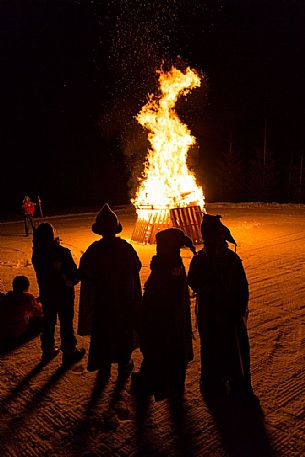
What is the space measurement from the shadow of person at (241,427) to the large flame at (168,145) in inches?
341

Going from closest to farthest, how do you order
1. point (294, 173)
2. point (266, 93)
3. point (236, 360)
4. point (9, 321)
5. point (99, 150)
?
point (236, 360), point (9, 321), point (294, 173), point (266, 93), point (99, 150)

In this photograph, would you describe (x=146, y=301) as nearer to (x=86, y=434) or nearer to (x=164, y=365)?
(x=164, y=365)

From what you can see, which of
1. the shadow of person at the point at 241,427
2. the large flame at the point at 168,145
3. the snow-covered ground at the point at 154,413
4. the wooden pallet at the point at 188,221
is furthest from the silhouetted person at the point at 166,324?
the large flame at the point at 168,145

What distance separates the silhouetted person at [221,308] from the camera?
3.68 m

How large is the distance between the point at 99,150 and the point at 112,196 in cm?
548

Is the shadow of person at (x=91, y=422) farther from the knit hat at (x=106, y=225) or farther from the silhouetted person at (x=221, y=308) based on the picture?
the knit hat at (x=106, y=225)

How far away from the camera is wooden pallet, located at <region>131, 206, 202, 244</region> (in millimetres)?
11414

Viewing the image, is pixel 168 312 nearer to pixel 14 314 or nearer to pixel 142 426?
pixel 142 426

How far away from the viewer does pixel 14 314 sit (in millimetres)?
5020

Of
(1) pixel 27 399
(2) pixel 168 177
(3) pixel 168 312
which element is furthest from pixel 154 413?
(2) pixel 168 177

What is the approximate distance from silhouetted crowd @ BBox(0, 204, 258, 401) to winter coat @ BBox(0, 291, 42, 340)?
1.20 m

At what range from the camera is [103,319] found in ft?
13.2

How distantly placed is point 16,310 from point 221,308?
2613mm

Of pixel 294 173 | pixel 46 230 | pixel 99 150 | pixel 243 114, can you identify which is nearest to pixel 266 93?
pixel 243 114
